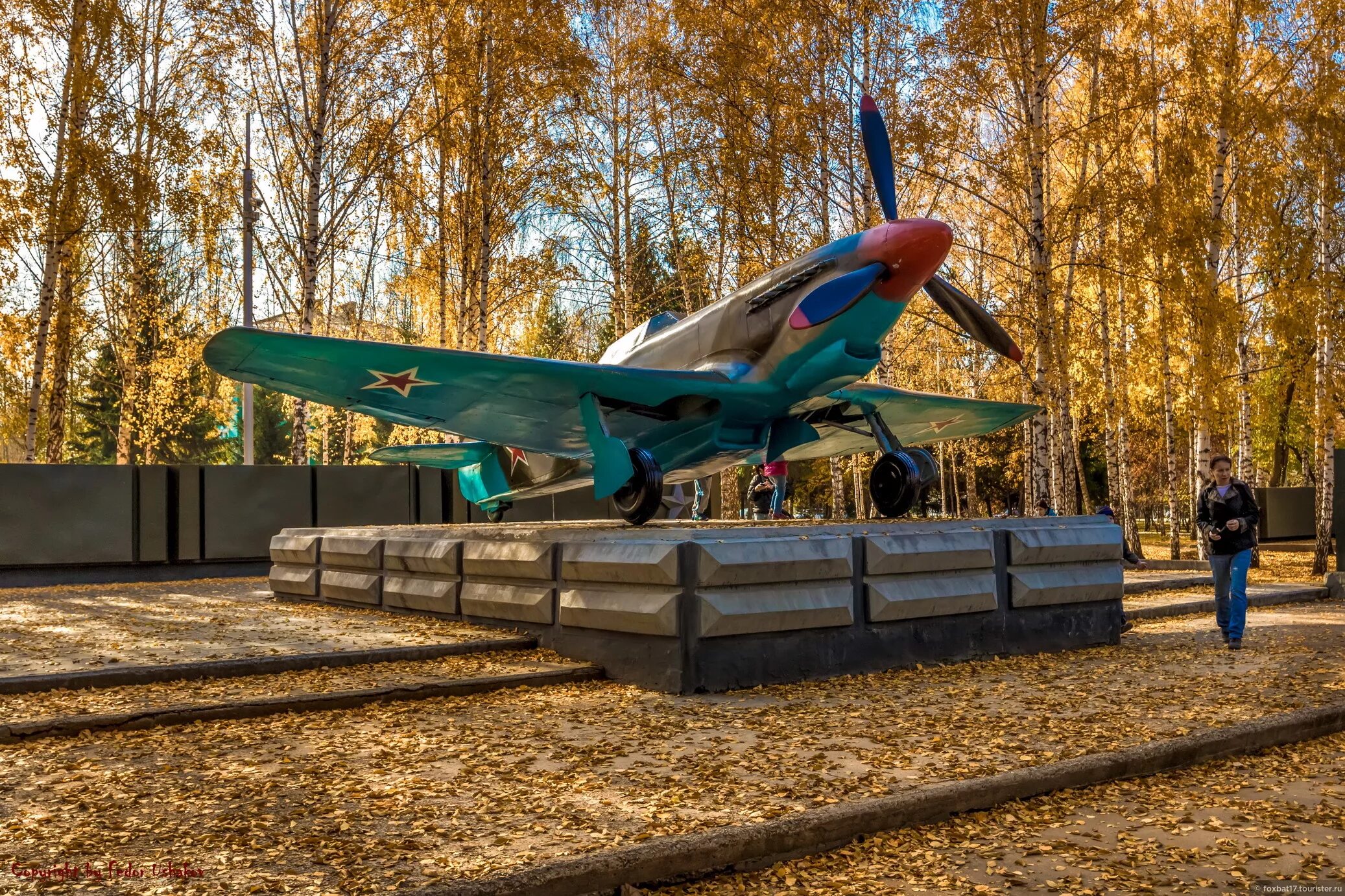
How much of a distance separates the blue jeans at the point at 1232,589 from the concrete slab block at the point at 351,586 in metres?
7.52

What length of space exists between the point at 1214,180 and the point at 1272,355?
52.9ft

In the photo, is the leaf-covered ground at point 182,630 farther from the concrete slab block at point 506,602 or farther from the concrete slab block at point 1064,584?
the concrete slab block at point 1064,584

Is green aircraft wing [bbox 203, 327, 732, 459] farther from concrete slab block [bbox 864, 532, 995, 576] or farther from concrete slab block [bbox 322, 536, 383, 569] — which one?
concrete slab block [bbox 864, 532, 995, 576]

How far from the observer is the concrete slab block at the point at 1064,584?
25.2 ft

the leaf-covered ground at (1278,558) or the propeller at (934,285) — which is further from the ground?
the propeller at (934,285)

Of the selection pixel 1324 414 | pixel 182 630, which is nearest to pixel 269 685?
pixel 182 630

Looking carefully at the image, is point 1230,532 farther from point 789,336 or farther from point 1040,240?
point 1040,240

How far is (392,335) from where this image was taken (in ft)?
86.8

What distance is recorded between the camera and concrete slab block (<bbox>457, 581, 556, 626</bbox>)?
23.6ft

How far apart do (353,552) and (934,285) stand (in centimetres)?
626

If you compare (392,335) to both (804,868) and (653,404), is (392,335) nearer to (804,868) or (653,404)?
(653,404)

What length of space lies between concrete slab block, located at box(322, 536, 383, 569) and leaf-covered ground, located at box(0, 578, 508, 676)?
1.58ft

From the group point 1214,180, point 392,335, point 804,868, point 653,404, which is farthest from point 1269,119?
point 392,335

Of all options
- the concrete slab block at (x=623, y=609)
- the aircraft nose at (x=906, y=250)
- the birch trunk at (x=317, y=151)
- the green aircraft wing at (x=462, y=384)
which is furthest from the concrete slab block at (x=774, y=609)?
the birch trunk at (x=317, y=151)
